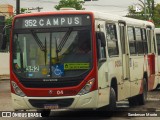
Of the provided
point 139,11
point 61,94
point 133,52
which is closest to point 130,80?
point 133,52

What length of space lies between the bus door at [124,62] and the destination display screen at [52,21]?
3.03 m

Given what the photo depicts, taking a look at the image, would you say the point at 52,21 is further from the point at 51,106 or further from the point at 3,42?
the point at 51,106

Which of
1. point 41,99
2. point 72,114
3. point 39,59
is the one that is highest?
point 39,59

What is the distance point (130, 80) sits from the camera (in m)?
16.8

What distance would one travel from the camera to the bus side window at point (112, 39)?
47.8 feet

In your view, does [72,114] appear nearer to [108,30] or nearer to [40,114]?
[40,114]

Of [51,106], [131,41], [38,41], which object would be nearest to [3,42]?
[38,41]

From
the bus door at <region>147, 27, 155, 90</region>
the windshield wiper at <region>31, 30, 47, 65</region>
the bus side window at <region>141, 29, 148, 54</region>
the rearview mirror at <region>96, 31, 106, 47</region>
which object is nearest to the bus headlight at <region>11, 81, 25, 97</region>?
the windshield wiper at <region>31, 30, 47, 65</region>

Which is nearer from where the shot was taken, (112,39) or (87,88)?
(87,88)

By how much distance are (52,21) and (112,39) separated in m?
2.32

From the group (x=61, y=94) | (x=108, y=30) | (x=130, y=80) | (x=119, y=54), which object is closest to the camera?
(x=61, y=94)

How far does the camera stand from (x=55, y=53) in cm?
1310

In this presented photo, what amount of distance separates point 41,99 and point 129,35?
17.3 ft

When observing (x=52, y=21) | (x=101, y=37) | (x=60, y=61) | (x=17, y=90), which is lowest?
(x=17, y=90)
